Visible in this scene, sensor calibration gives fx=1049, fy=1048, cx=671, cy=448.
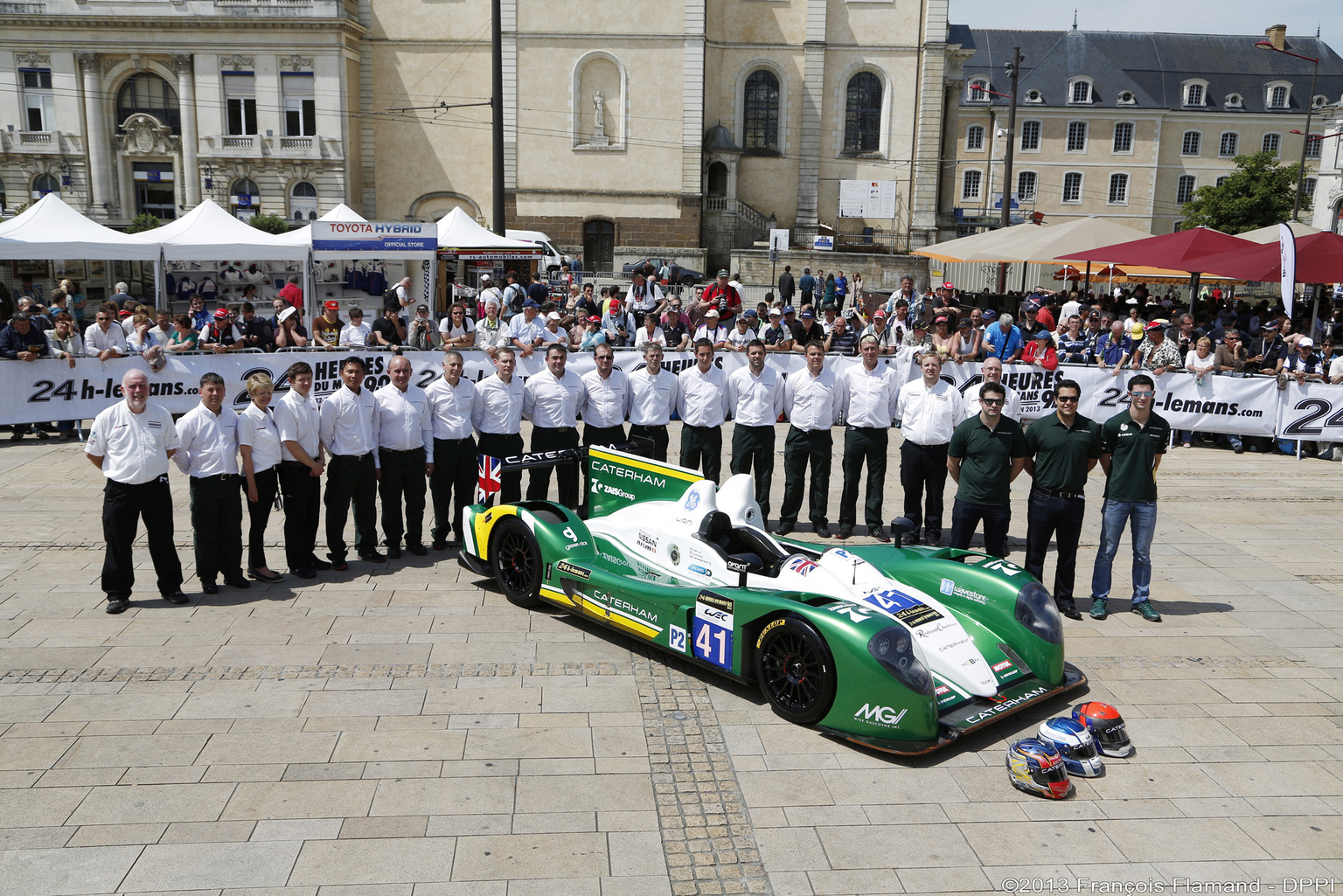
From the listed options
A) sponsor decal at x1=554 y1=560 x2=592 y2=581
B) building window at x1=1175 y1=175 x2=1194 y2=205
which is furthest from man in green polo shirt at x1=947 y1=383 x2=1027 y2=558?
building window at x1=1175 y1=175 x2=1194 y2=205

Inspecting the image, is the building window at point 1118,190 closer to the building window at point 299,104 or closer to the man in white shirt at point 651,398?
the building window at point 299,104

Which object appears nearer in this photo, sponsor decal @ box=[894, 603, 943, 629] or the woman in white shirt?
sponsor decal @ box=[894, 603, 943, 629]

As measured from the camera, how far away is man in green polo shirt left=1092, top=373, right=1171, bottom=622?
828cm

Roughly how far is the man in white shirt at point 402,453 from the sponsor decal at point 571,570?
231cm

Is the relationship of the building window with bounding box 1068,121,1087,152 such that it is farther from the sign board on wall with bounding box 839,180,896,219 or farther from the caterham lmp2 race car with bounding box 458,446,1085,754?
the caterham lmp2 race car with bounding box 458,446,1085,754

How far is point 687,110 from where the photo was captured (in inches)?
1671

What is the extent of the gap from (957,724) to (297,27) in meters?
43.5

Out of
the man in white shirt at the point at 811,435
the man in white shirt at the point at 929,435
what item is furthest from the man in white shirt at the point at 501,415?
the man in white shirt at the point at 929,435

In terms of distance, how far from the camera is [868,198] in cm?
4456

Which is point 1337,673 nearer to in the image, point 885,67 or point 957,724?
point 957,724

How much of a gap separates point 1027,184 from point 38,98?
53.8 meters

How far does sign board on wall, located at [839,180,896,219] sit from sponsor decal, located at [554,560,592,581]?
39.0 m

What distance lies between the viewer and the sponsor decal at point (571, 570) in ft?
25.7

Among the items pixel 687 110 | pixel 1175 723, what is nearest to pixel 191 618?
pixel 1175 723
